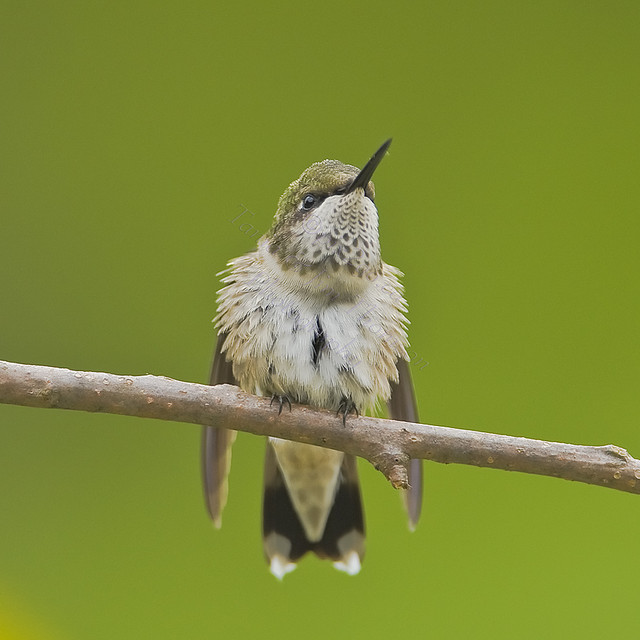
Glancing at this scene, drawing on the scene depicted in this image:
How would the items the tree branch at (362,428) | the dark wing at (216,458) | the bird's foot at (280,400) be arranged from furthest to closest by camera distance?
1. the dark wing at (216,458)
2. the bird's foot at (280,400)
3. the tree branch at (362,428)

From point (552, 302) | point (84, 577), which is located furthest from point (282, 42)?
point (84, 577)

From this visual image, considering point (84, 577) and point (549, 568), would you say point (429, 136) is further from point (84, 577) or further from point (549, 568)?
point (84, 577)

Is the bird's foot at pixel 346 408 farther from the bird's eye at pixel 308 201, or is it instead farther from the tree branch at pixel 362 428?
the bird's eye at pixel 308 201

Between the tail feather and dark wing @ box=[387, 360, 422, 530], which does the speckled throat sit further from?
the tail feather

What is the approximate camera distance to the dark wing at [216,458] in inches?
74.4

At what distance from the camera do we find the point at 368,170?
5.10 ft

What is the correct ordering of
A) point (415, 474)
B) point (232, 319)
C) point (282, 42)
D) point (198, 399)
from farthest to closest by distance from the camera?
point (282, 42)
point (415, 474)
point (232, 319)
point (198, 399)

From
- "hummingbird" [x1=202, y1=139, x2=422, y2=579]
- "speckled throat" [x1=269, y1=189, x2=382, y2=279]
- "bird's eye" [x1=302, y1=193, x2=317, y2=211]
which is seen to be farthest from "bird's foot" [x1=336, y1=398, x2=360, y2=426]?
"bird's eye" [x1=302, y1=193, x2=317, y2=211]

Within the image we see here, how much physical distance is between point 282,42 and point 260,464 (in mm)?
1325

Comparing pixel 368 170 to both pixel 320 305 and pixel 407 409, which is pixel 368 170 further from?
pixel 407 409

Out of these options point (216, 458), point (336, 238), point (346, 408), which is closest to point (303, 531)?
point (216, 458)

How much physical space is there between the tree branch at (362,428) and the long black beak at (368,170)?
465 millimetres

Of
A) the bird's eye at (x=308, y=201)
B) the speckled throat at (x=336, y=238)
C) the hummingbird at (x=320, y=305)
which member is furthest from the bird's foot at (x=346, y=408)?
the bird's eye at (x=308, y=201)

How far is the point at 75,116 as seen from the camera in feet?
8.81
